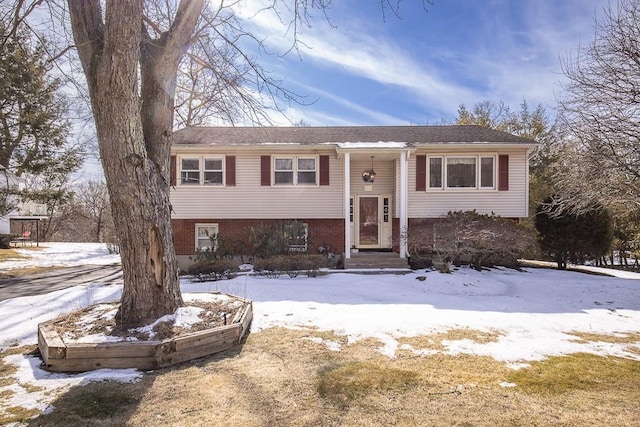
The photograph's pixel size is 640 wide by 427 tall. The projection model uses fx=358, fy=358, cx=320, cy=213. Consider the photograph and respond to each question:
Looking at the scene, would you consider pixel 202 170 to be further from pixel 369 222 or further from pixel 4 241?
pixel 4 241

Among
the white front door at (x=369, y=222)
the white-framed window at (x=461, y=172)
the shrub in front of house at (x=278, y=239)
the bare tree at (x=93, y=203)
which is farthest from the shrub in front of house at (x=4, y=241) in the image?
the white-framed window at (x=461, y=172)

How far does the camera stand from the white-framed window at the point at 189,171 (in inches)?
500

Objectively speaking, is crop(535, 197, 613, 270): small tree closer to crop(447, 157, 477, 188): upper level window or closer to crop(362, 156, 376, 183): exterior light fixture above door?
crop(447, 157, 477, 188): upper level window

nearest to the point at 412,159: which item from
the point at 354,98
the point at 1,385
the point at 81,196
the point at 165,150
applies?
the point at 354,98

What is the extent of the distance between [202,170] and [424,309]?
30.8 feet

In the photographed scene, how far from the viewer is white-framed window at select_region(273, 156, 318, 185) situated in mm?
12812

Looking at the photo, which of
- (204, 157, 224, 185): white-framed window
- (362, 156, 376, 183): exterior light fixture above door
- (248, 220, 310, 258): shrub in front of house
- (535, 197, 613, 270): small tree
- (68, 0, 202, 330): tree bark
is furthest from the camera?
(362, 156, 376, 183): exterior light fixture above door

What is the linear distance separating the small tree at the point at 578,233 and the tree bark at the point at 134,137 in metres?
11.6

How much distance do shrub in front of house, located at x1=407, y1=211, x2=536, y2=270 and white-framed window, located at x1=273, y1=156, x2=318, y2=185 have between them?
4110 millimetres

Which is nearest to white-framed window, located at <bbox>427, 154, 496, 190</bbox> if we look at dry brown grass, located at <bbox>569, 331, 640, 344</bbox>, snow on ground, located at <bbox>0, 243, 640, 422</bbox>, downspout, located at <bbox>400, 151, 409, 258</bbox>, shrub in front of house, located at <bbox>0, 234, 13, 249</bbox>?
downspout, located at <bbox>400, 151, 409, 258</bbox>

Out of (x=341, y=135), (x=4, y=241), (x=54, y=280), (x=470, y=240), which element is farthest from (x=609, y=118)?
(x=4, y=241)

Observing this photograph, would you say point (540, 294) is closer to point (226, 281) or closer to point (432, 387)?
point (432, 387)

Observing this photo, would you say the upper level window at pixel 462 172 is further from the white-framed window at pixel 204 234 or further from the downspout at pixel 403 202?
the white-framed window at pixel 204 234

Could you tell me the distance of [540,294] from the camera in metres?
8.04
